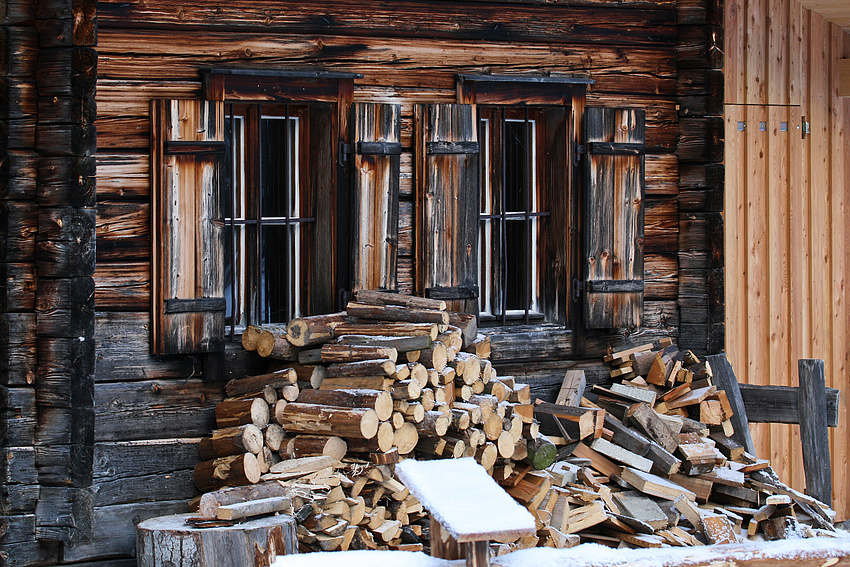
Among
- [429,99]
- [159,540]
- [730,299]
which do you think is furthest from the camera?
[730,299]

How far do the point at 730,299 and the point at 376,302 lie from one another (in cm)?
374

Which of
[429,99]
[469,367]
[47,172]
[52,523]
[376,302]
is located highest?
[429,99]

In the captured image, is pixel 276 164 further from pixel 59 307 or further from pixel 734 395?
pixel 734 395

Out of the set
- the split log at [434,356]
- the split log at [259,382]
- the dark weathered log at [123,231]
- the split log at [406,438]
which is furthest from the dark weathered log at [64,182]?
the split log at [406,438]

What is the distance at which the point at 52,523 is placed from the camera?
5895 mm

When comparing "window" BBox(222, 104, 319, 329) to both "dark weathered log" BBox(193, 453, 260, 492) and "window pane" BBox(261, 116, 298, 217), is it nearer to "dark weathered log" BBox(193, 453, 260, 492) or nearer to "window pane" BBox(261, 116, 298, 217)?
"window pane" BBox(261, 116, 298, 217)

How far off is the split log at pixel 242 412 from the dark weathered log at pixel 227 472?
23 cm

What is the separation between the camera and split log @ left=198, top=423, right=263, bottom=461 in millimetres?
5719

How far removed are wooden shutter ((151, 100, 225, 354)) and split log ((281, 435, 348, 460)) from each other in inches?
39.3

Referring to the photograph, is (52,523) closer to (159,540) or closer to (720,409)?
(159,540)

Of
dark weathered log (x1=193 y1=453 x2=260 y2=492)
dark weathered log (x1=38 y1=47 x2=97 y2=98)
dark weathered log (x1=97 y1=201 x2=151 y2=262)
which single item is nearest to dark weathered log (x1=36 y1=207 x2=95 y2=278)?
dark weathered log (x1=97 y1=201 x2=151 y2=262)

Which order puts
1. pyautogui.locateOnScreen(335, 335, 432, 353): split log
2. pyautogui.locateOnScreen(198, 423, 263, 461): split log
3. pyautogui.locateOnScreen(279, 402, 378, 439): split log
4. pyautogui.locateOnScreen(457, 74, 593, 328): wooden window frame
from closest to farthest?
pyautogui.locateOnScreen(279, 402, 378, 439): split log → pyautogui.locateOnScreen(198, 423, 263, 461): split log → pyautogui.locateOnScreen(335, 335, 432, 353): split log → pyautogui.locateOnScreen(457, 74, 593, 328): wooden window frame

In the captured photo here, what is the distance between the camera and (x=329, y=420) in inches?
221

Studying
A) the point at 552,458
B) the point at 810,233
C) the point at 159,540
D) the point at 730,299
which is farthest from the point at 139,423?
the point at 810,233
